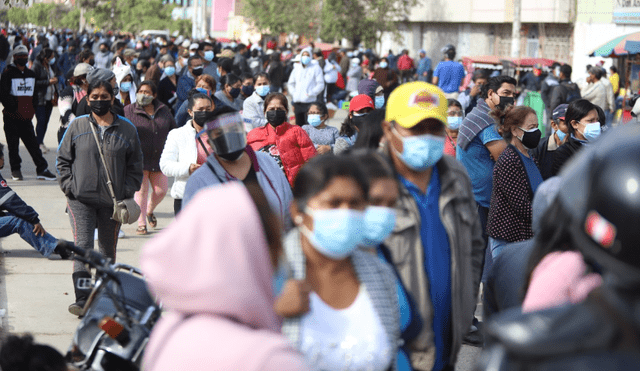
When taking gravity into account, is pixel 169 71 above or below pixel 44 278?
above

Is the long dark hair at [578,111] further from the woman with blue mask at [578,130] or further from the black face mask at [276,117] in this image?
the black face mask at [276,117]

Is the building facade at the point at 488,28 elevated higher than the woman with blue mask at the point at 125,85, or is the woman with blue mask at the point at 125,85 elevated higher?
the building facade at the point at 488,28

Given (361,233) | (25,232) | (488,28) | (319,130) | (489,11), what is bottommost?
(25,232)

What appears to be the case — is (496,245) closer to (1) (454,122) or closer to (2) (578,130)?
(2) (578,130)

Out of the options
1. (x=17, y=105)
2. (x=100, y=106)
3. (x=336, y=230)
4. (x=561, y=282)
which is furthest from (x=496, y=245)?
(x=17, y=105)

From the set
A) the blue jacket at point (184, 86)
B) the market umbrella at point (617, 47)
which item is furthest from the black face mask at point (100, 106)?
the market umbrella at point (617, 47)

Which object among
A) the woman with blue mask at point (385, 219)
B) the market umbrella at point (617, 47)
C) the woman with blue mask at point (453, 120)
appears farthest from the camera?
the market umbrella at point (617, 47)

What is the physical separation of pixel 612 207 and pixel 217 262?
0.96 metres

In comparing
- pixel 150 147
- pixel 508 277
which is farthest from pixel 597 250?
pixel 150 147

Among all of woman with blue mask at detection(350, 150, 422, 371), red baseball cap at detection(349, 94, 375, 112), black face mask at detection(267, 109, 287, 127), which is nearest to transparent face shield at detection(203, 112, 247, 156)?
woman with blue mask at detection(350, 150, 422, 371)

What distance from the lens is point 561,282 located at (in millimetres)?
2436

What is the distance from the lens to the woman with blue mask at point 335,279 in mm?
2756

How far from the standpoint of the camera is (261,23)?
1924 inches

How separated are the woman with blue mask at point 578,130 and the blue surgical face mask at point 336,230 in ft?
13.9
